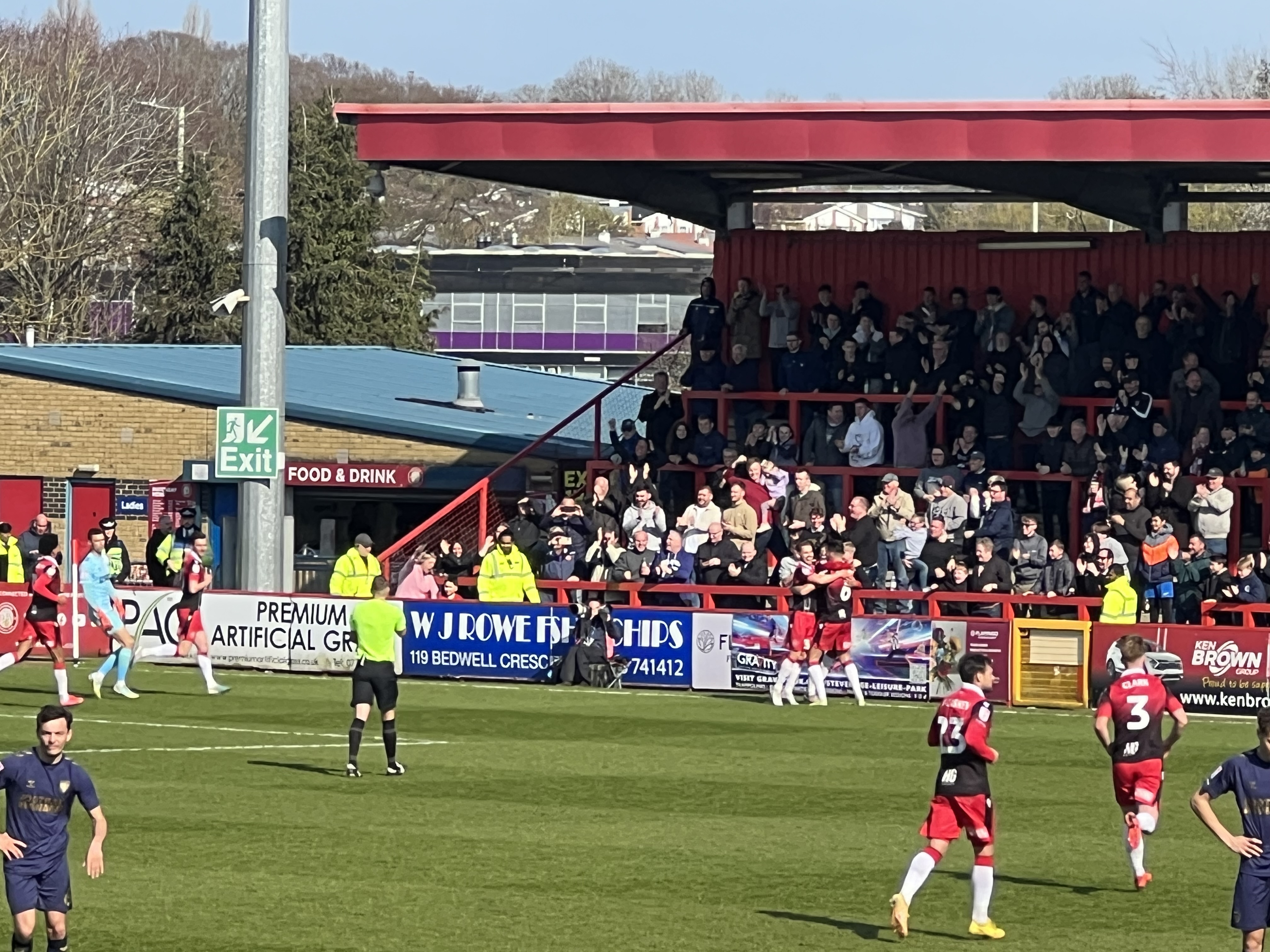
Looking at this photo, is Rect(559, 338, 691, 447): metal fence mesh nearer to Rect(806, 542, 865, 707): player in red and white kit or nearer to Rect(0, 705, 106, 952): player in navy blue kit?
Rect(806, 542, 865, 707): player in red and white kit

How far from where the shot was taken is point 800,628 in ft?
80.6

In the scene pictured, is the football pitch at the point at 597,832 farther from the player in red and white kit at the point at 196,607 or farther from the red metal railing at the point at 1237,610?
the red metal railing at the point at 1237,610

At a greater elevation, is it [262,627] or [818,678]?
[262,627]

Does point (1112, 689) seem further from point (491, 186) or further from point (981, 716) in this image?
point (491, 186)

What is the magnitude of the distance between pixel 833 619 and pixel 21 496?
19053 mm

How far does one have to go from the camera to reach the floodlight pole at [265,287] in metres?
29.9

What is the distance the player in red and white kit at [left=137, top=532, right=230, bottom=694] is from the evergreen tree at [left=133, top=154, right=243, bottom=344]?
3694 centimetres

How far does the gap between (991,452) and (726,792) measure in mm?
12091

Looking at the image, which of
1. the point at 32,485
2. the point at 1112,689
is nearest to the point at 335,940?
the point at 1112,689

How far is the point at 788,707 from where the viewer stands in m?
24.5

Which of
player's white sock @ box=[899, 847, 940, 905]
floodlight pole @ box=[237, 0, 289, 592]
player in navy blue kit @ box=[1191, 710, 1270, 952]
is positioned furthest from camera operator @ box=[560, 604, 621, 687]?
player in navy blue kit @ box=[1191, 710, 1270, 952]

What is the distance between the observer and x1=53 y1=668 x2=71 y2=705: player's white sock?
74.7ft

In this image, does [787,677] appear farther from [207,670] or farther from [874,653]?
[207,670]

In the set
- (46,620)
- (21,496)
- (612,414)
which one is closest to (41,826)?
(46,620)
